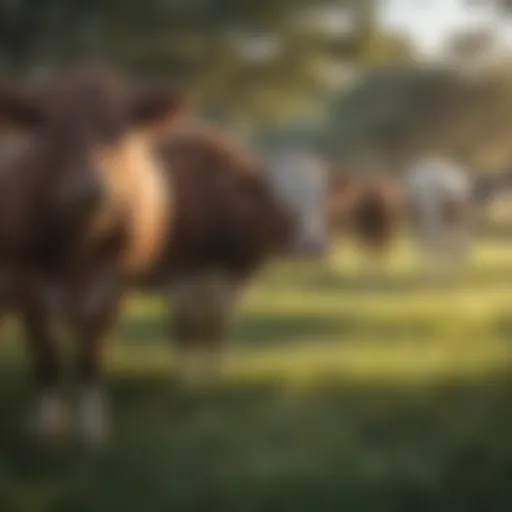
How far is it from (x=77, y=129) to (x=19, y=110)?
55 mm

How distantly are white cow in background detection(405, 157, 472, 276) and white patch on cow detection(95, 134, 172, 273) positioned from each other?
0.24 m

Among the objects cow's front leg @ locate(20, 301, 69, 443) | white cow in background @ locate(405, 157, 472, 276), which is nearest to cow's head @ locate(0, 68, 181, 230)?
cow's front leg @ locate(20, 301, 69, 443)

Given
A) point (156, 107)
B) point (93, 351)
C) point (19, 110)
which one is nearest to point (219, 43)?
point (156, 107)

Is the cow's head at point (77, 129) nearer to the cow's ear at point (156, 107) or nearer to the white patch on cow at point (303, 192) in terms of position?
the cow's ear at point (156, 107)

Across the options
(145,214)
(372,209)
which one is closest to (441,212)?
(372,209)

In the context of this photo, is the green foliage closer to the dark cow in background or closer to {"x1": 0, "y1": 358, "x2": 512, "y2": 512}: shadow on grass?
the dark cow in background

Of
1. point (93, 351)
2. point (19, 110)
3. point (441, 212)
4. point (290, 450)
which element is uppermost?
point (19, 110)

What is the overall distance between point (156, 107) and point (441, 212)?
29cm

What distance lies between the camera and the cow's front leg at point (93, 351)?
0.93 metres

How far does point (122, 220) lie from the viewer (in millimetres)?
904

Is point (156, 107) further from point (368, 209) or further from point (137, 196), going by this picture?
point (368, 209)

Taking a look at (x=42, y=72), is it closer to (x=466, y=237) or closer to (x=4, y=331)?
(x=4, y=331)

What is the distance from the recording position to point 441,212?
3.22 feet

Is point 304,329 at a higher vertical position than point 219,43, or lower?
lower
